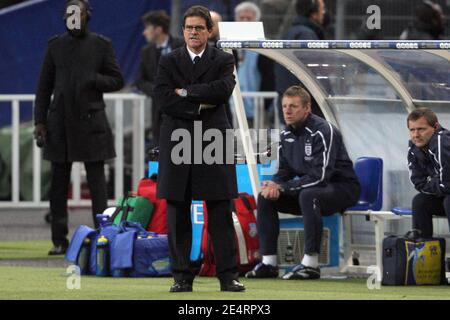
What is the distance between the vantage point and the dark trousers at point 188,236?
1106 cm

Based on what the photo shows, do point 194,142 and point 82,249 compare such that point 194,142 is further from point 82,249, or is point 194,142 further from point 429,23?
point 429,23

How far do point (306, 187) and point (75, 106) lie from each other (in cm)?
273

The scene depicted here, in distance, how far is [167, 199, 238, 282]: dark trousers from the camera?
36.3ft

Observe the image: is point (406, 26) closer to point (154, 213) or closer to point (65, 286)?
point (154, 213)

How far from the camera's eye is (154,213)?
1363 centimetres

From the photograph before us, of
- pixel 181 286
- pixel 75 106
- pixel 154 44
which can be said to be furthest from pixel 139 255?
pixel 154 44

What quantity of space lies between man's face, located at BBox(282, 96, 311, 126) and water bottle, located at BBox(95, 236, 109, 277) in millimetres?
1674

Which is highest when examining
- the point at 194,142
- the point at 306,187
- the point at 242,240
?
the point at 194,142

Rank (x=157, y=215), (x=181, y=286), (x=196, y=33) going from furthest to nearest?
1. (x=157, y=215)
2. (x=181, y=286)
3. (x=196, y=33)

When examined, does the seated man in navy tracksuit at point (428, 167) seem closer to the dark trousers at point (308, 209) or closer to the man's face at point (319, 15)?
the dark trousers at point (308, 209)

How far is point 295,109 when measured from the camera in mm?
13031

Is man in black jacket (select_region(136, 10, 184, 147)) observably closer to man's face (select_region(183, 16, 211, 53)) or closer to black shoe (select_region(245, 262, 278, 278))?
black shoe (select_region(245, 262, 278, 278))
